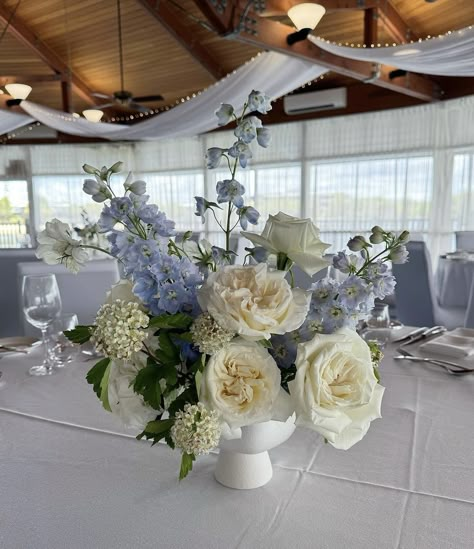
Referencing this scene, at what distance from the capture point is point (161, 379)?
22.1 inches

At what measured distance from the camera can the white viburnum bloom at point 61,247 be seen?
614 millimetres

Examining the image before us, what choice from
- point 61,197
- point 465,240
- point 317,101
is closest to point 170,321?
point 465,240

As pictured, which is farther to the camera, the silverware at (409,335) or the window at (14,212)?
the window at (14,212)

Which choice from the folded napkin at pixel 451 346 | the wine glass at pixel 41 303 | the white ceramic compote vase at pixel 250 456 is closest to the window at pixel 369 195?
the folded napkin at pixel 451 346

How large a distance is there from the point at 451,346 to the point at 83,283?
151cm

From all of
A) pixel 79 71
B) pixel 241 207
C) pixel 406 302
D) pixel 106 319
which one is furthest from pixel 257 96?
pixel 79 71

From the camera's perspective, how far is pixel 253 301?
517 millimetres

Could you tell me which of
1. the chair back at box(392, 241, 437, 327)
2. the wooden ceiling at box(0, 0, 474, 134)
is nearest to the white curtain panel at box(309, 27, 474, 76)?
the wooden ceiling at box(0, 0, 474, 134)

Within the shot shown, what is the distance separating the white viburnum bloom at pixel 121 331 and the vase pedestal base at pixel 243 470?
0.27 metres

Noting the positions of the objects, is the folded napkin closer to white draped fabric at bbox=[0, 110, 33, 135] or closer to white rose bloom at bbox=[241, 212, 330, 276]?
white rose bloom at bbox=[241, 212, 330, 276]

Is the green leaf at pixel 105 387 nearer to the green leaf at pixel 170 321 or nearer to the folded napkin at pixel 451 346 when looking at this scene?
the green leaf at pixel 170 321

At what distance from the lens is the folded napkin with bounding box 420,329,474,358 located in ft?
4.20

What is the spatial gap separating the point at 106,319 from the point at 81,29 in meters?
6.34

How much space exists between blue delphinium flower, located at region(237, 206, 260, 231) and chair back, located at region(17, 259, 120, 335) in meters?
1.53
